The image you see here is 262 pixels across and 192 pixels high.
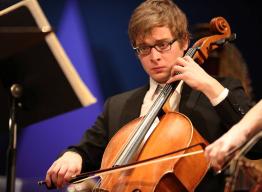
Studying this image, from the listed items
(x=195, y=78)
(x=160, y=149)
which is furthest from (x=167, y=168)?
(x=195, y=78)

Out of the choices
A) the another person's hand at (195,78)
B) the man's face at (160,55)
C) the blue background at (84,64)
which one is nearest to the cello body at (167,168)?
the another person's hand at (195,78)

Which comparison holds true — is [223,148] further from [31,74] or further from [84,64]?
[84,64]

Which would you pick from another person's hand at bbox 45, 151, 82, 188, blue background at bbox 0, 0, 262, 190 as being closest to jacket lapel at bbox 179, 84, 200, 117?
another person's hand at bbox 45, 151, 82, 188

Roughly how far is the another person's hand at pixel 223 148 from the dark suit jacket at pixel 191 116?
47 cm

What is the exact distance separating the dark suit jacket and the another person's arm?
1.30ft

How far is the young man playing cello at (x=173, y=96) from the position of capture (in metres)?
1.85

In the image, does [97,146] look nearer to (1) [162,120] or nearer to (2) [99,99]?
(1) [162,120]

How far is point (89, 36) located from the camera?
3086 mm

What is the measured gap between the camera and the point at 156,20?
6.84ft

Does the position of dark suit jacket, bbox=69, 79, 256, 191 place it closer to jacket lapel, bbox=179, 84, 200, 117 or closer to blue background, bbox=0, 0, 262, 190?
jacket lapel, bbox=179, 84, 200, 117

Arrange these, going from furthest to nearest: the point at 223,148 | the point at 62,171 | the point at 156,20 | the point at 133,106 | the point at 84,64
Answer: the point at 84,64, the point at 133,106, the point at 156,20, the point at 62,171, the point at 223,148

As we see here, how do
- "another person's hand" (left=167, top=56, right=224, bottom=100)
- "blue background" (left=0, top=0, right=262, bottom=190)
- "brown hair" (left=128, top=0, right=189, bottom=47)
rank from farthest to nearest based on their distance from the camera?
"blue background" (left=0, top=0, right=262, bottom=190) < "brown hair" (left=128, top=0, right=189, bottom=47) < "another person's hand" (left=167, top=56, right=224, bottom=100)

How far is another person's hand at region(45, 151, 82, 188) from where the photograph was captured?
78.0 inches

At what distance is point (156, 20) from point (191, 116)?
0.40 m
